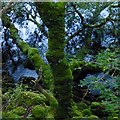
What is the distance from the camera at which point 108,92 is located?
1.42 m

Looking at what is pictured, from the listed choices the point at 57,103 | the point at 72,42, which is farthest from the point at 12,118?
the point at 72,42

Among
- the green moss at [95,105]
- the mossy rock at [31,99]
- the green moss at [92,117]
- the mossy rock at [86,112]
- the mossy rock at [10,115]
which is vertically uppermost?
the mossy rock at [31,99]

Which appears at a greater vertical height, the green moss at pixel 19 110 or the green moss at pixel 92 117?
the green moss at pixel 19 110

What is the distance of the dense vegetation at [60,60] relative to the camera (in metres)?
1.50

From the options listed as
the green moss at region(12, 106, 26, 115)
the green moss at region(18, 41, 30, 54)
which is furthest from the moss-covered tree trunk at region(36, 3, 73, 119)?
the green moss at region(18, 41, 30, 54)

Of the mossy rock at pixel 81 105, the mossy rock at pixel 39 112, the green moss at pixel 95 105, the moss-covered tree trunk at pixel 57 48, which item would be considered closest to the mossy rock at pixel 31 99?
the mossy rock at pixel 39 112

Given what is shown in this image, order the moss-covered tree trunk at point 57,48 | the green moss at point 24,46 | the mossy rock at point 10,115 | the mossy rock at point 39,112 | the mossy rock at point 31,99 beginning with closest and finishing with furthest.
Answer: the moss-covered tree trunk at point 57,48 < the mossy rock at point 10,115 < the mossy rock at point 39,112 < the mossy rock at point 31,99 < the green moss at point 24,46

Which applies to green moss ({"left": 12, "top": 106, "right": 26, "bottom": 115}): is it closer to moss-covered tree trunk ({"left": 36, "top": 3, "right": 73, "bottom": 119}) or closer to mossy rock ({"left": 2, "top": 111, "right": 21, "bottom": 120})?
mossy rock ({"left": 2, "top": 111, "right": 21, "bottom": 120})

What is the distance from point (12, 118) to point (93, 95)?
828 mm

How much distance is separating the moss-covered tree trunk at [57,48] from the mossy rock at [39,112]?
387 mm

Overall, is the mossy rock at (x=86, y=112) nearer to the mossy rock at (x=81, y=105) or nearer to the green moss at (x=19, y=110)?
the mossy rock at (x=81, y=105)

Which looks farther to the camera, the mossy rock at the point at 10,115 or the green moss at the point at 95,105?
the green moss at the point at 95,105

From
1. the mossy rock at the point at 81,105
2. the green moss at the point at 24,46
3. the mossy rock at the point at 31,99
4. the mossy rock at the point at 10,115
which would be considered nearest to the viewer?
the mossy rock at the point at 10,115

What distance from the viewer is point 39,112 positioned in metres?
2.10
